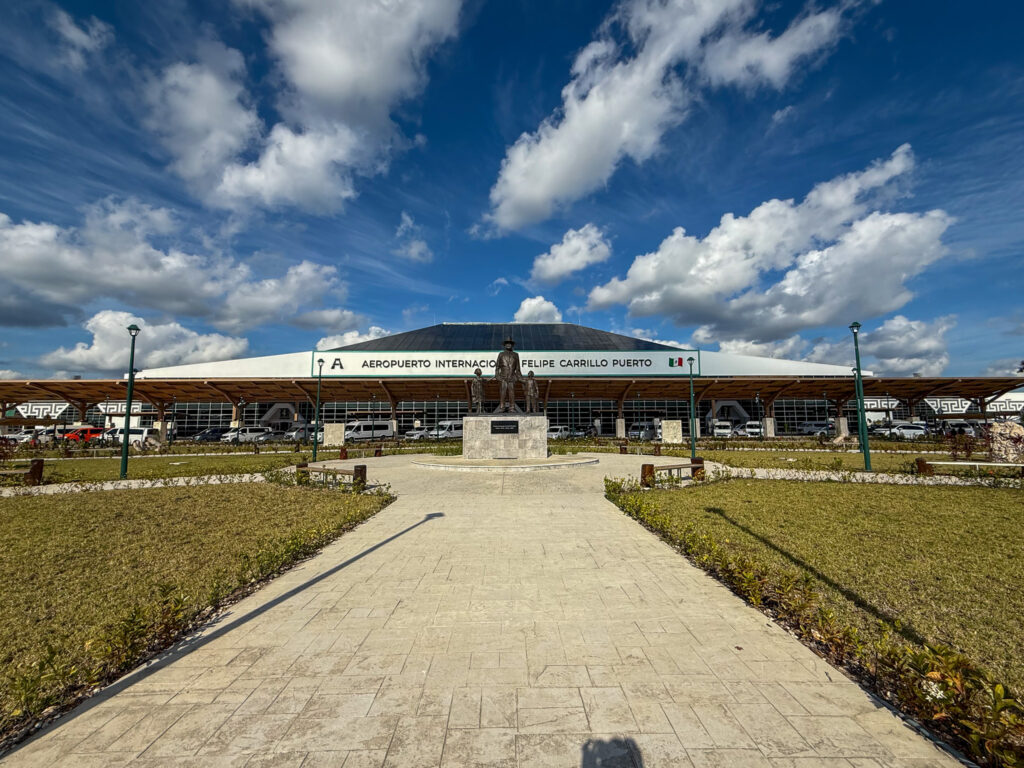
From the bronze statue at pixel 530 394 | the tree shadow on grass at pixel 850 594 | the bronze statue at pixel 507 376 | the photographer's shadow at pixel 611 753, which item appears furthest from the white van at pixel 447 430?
the photographer's shadow at pixel 611 753

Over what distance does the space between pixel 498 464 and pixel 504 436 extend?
2437mm

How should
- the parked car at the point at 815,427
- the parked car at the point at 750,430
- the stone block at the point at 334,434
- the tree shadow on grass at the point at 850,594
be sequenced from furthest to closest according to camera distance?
the parked car at the point at 815,427
the parked car at the point at 750,430
the stone block at the point at 334,434
the tree shadow on grass at the point at 850,594

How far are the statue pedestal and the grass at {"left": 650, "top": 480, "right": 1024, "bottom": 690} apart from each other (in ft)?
26.3

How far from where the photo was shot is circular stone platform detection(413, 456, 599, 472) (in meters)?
16.6

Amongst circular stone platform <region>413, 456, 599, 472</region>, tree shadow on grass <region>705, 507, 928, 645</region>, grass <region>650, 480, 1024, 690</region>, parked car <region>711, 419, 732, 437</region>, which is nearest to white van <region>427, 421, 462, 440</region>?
circular stone platform <region>413, 456, 599, 472</region>

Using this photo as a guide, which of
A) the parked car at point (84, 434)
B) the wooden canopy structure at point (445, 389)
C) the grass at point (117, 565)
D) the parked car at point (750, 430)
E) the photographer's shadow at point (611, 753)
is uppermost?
the wooden canopy structure at point (445, 389)

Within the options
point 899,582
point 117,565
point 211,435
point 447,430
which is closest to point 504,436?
point 117,565

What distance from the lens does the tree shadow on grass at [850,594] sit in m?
4.07

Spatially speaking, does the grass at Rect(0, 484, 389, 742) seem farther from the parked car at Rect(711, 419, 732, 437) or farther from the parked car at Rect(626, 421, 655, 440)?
the parked car at Rect(711, 419, 732, 437)

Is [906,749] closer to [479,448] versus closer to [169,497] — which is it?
[169,497]

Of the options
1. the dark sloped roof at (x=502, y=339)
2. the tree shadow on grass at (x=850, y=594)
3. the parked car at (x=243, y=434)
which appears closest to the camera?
the tree shadow on grass at (x=850, y=594)

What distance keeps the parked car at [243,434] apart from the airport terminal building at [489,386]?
65.5 inches

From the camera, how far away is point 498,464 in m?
17.3

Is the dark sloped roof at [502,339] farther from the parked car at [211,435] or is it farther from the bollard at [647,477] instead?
the bollard at [647,477]
